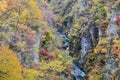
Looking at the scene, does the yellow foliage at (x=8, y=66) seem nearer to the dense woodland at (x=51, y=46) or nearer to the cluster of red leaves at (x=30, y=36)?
the dense woodland at (x=51, y=46)

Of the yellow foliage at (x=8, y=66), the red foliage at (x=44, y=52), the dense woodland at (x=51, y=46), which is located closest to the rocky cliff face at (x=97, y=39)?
the dense woodland at (x=51, y=46)

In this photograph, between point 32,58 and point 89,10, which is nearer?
point 32,58

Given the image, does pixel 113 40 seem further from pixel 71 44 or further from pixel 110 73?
pixel 71 44

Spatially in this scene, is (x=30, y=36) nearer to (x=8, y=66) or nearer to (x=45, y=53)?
(x=45, y=53)

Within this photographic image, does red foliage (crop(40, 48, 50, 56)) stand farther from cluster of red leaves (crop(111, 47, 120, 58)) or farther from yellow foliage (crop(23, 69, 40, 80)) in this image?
cluster of red leaves (crop(111, 47, 120, 58))

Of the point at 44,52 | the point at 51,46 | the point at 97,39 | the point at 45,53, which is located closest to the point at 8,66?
the point at 44,52

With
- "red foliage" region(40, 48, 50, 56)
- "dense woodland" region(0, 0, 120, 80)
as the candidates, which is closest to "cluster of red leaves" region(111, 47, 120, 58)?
"dense woodland" region(0, 0, 120, 80)

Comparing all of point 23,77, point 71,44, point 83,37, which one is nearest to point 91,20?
point 83,37
